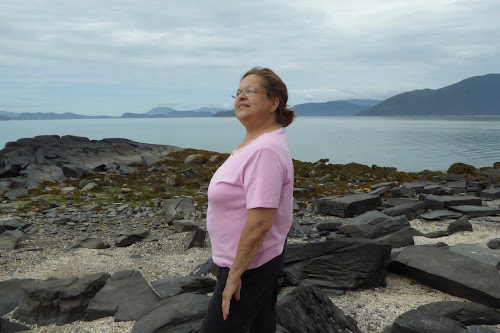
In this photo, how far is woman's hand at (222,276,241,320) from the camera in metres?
2.74

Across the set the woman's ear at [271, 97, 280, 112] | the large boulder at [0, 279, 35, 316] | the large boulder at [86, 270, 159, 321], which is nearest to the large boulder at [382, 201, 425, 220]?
the large boulder at [86, 270, 159, 321]

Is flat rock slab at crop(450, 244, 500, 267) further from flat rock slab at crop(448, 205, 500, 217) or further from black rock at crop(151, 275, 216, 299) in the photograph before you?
black rock at crop(151, 275, 216, 299)

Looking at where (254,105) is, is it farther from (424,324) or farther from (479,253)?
(479,253)

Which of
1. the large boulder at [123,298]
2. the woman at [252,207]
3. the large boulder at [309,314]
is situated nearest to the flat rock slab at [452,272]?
the large boulder at [309,314]

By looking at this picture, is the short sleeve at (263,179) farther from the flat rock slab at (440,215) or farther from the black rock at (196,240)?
the flat rock slab at (440,215)

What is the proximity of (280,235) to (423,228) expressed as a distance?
347 inches

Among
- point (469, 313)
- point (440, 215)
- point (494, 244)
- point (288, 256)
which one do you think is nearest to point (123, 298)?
point (288, 256)

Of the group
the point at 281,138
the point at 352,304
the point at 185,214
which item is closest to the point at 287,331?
the point at 352,304

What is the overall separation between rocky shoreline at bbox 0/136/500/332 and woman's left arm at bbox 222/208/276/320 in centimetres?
202

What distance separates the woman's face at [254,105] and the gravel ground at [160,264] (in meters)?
3.50

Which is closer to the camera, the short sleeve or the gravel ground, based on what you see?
the short sleeve

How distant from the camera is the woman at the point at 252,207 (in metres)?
A: 2.57

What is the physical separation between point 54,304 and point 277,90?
4.77 metres

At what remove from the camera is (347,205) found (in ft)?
39.5
